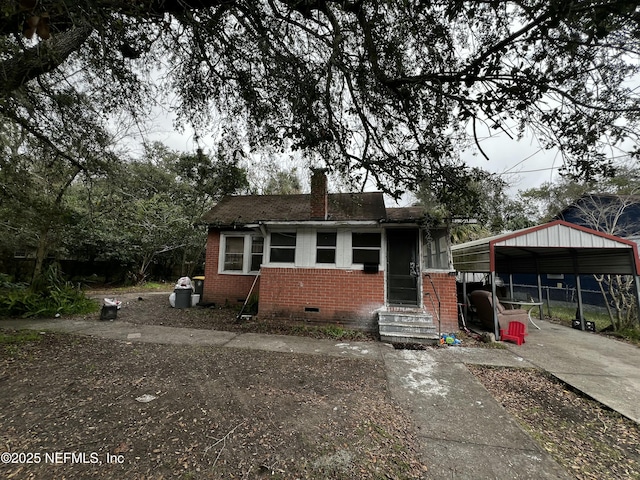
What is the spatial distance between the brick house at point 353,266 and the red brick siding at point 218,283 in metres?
1.95

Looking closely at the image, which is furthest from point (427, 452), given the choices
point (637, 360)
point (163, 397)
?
point (637, 360)

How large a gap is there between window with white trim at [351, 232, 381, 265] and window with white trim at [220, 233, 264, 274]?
376 centimetres

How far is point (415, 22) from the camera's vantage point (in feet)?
11.8

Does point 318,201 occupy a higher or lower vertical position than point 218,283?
higher

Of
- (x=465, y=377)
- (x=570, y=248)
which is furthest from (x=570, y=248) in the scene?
(x=465, y=377)

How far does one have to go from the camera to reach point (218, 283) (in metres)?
9.99

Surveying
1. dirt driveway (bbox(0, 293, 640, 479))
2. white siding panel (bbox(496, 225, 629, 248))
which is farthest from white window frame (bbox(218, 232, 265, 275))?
white siding panel (bbox(496, 225, 629, 248))

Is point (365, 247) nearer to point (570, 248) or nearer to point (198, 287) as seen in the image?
point (570, 248)

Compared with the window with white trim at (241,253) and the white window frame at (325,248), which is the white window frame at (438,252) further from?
the window with white trim at (241,253)

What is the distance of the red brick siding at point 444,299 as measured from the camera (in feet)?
23.3

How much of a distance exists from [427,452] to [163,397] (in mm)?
3162

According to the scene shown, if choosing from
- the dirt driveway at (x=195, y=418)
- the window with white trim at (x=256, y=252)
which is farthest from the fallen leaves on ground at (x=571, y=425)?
the window with white trim at (x=256, y=252)

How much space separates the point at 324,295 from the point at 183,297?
5738 millimetres

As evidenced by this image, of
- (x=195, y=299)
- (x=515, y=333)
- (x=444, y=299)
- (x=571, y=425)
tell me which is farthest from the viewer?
(x=195, y=299)
